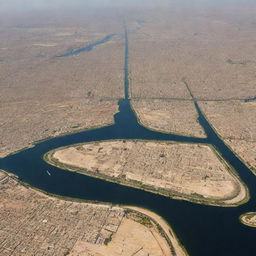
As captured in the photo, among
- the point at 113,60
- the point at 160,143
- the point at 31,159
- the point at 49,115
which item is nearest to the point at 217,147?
the point at 160,143

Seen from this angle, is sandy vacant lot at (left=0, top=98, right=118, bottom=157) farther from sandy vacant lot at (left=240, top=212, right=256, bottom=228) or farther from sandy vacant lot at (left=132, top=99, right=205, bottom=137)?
sandy vacant lot at (left=240, top=212, right=256, bottom=228)

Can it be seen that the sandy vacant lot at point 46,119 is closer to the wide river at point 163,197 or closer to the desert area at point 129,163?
the desert area at point 129,163

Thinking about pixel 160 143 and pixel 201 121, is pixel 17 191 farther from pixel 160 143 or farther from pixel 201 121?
pixel 201 121

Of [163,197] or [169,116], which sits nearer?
[163,197]

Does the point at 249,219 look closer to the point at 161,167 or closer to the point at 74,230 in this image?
the point at 161,167

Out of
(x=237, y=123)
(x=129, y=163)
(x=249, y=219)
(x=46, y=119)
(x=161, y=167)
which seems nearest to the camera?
(x=249, y=219)

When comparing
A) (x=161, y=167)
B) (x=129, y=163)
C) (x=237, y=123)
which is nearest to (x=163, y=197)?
(x=161, y=167)

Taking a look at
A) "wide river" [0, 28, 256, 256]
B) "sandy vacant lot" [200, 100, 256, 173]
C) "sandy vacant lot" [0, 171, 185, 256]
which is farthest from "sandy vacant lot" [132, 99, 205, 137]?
"sandy vacant lot" [0, 171, 185, 256]
